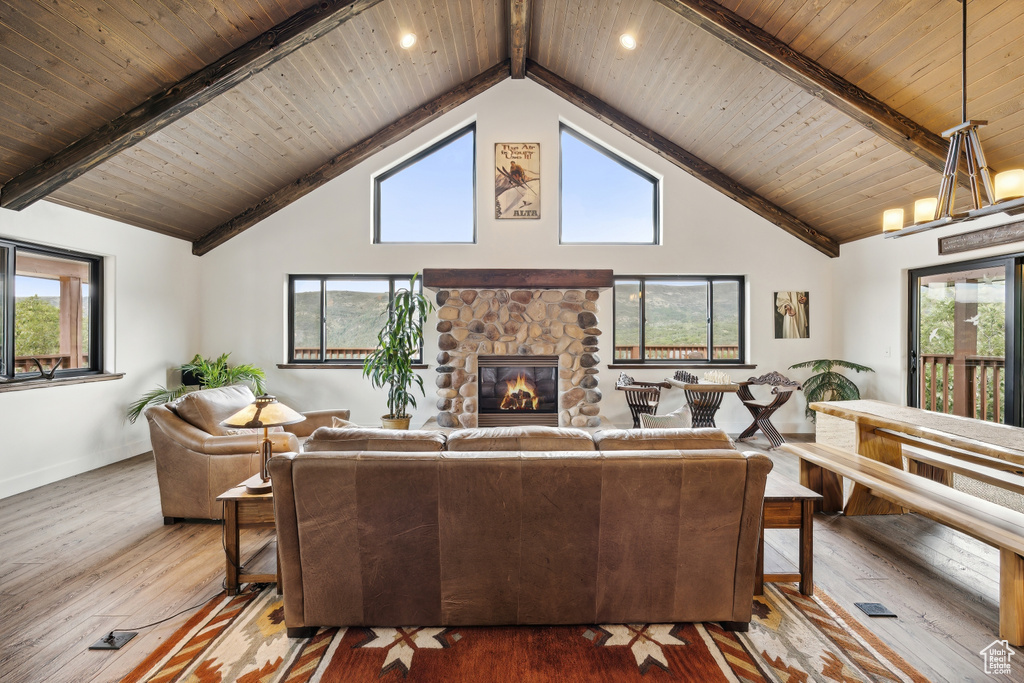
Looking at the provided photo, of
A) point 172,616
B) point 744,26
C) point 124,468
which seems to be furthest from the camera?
point 124,468

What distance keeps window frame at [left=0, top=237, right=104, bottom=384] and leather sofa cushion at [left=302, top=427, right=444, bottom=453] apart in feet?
12.0

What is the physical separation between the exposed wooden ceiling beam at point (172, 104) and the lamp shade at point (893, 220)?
159 inches

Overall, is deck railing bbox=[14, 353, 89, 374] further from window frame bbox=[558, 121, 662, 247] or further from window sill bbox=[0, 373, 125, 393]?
window frame bbox=[558, 121, 662, 247]

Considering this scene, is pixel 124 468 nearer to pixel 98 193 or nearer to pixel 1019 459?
pixel 98 193

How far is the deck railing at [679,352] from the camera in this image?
6121 millimetres

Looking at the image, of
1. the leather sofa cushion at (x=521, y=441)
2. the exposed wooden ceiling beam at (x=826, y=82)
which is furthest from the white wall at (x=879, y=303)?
the leather sofa cushion at (x=521, y=441)

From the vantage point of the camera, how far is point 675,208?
598 cm

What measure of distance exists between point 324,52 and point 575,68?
2.73m

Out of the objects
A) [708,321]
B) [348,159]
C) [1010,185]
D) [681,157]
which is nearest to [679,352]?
[708,321]

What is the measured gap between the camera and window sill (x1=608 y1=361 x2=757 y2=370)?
19.7ft

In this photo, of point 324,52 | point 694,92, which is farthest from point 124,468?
point 694,92

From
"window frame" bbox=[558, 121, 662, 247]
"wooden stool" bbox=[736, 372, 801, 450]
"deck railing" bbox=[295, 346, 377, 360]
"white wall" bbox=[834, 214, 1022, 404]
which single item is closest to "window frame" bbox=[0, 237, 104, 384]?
"deck railing" bbox=[295, 346, 377, 360]

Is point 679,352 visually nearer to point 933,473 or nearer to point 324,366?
point 933,473

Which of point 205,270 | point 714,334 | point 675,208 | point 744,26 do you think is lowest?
point 714,334
